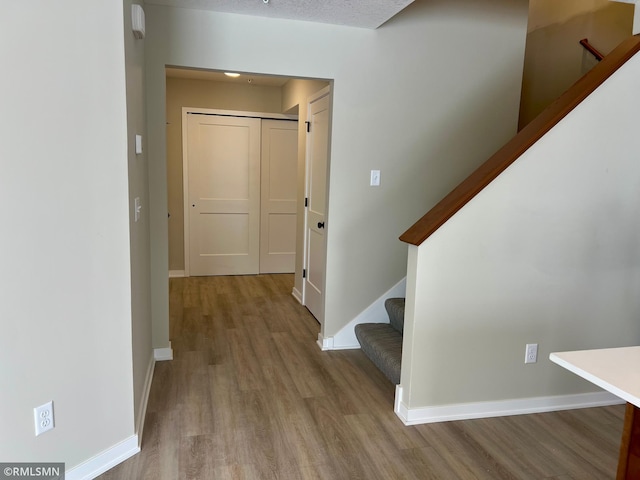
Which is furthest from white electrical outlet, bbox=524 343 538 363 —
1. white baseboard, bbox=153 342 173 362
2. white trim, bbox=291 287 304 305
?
white trim, bbox=291 287 304 305

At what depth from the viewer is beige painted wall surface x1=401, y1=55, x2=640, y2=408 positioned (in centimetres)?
232

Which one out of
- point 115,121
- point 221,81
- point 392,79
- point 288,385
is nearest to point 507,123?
Answer: point 392,79

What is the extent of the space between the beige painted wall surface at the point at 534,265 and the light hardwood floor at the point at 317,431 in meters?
0.23

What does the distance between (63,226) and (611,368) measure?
186cm

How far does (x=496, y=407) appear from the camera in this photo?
8.21ft

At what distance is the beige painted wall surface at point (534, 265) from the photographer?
232cm

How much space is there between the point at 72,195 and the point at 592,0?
452 cm

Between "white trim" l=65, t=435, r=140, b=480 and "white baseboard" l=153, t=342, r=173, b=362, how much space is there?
1.04 m

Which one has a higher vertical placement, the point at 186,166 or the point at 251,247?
the point at 186,166

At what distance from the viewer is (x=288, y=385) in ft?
9.16

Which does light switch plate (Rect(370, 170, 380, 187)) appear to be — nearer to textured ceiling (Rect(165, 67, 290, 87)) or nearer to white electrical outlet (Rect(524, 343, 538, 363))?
white electrical outlet (Rect(524, 343, 538, 363))

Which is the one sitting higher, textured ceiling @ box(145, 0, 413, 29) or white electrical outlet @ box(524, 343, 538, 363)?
textured ceiling @ box(145, 0, 413, 29)

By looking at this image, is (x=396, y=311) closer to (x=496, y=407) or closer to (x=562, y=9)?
(x=496, y=407)

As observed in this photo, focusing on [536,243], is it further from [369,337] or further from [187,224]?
[187,224]
